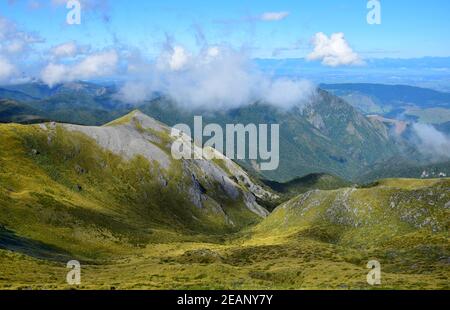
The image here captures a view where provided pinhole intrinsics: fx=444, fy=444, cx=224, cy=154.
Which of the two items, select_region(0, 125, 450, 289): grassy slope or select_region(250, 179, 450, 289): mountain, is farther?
select_region(250, 179, 450, 289): mountain

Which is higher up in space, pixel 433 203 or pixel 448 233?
pixel 433 203

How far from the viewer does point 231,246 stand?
157500 mm

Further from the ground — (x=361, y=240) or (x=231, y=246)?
(x=361, y=240)

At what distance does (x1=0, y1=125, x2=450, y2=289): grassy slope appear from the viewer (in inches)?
3142

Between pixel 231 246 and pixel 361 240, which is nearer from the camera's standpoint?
pixel 361 240

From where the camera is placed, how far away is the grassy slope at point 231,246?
3142 inches

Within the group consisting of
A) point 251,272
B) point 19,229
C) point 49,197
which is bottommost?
point 251,272

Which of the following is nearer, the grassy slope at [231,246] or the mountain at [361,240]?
the grassy slope at [231,246]

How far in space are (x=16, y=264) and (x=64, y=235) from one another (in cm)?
5653
